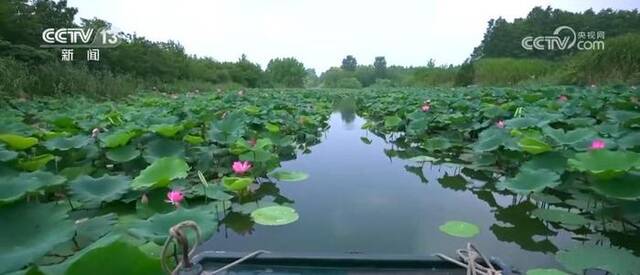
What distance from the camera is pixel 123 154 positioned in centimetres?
229

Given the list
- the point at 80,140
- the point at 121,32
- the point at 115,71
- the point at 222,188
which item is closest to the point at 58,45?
the point at 115,71

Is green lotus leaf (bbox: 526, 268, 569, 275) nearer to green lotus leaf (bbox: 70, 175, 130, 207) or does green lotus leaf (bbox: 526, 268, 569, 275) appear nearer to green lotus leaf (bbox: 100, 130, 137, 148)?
green lotus leaf (bbox: 70, 175, 130, 207)

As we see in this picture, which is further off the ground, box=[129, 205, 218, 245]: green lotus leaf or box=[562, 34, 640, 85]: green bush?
box=[562, 34, 640, 85]: green bush

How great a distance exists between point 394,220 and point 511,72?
14798 mm

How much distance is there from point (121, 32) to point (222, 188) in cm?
1552

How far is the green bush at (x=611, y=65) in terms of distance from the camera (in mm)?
8492

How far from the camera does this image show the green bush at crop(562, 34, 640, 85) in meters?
8.49

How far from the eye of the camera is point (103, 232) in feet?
4.64

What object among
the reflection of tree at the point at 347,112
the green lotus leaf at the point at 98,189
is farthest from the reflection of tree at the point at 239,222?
the reflection of tree at the point at 347,112

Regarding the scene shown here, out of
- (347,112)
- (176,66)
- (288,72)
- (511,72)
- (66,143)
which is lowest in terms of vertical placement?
(66,143)

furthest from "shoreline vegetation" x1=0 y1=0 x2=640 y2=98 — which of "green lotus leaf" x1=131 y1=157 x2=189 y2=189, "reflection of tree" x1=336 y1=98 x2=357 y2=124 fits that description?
"green lotus leaf" x1=131 y1=157 x2=189 y2=189

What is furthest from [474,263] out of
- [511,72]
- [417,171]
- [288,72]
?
[288,72]

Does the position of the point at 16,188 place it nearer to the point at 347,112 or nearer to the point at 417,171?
the point at 417,171

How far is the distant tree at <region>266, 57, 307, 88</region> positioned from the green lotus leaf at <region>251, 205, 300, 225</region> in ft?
124
